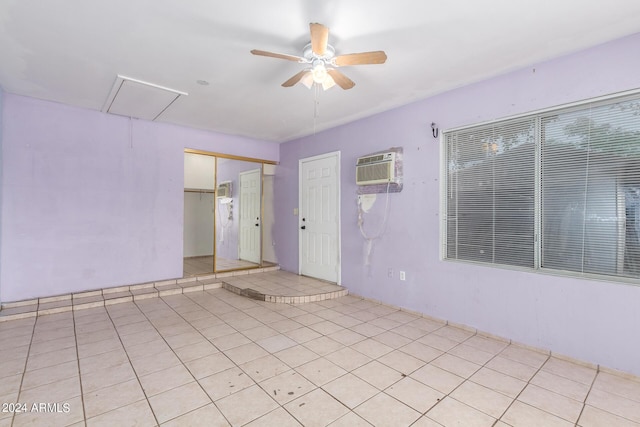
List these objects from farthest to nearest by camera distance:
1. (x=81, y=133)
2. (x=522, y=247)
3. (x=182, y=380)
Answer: (x=81, y=133), (x=522, y=247), (x=182, y=380)

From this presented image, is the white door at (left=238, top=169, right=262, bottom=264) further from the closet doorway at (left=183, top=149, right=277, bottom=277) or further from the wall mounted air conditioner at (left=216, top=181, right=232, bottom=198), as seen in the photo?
the wall mounted air conditioner at (left=216, top=181, right=232, bottom=198)

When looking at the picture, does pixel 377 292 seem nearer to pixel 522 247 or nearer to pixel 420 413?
pixel 522 247

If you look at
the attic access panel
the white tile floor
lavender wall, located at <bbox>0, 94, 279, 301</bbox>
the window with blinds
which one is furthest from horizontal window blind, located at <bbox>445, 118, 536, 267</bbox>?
lavender wall, located at <bbox>0, 94, 279, 301</bbox>

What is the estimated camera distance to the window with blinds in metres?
2.41

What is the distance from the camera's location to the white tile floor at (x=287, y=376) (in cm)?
187

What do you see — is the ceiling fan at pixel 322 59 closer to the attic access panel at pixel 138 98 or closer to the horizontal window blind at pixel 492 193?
the horizontal window blind at pixel 492 193

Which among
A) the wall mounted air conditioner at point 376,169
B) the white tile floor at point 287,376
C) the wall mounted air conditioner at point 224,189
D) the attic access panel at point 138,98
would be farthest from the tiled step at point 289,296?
the attic access panel at point 138,98

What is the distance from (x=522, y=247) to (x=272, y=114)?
346cm

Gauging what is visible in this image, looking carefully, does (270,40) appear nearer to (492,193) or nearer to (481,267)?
(492,193)

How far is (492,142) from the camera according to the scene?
3127 mm

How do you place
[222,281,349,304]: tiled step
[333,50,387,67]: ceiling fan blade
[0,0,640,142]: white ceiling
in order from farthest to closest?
[222,281,349,304]: tiled step
[333,50,387,67]: ceiling fan blade
[0,0,640,142]: white ceiling

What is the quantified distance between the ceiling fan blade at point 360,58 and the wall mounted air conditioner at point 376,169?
1677 millimetres

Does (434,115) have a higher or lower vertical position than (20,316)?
higher

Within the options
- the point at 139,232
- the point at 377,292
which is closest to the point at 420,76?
the point at 377,292
